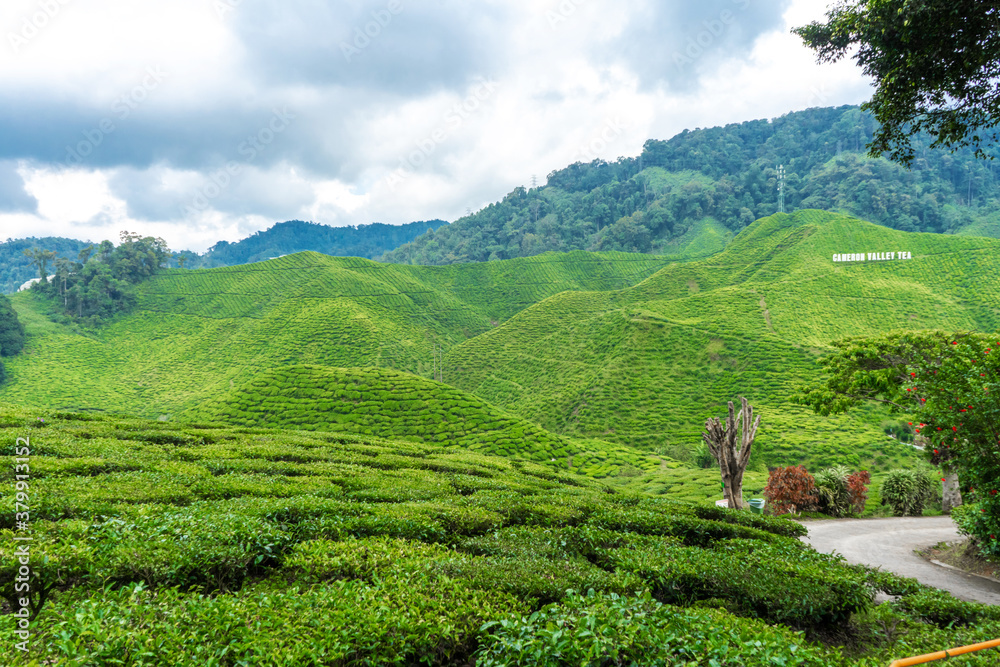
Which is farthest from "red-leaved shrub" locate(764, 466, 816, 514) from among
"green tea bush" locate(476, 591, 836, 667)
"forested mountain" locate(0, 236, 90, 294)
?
"forested mountain" locate(0, 236, 90, 294)

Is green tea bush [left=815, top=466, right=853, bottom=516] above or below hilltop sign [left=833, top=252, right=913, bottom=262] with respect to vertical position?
below

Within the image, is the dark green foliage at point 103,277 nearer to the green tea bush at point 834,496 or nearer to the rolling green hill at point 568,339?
the rolling green hill at point 568,339

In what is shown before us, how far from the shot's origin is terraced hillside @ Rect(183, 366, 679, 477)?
31.0 meters

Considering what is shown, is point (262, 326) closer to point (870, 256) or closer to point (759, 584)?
point (759, 584)

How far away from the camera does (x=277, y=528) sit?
596cm

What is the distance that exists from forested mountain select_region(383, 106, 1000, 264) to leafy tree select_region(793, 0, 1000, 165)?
359 feet

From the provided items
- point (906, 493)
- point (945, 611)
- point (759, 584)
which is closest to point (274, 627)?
point (759, 584)

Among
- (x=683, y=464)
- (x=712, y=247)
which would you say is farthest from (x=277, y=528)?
(x=712, y=247)

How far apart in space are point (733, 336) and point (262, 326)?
5754 centimetres

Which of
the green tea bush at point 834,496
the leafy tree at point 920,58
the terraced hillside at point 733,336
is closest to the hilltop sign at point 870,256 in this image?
the terraced hillside at point 733,336

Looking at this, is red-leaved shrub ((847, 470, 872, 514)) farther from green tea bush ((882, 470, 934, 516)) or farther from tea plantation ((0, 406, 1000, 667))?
tea plantation ((0, 406, 1000, 667))

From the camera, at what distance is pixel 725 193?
→ 4887 inches

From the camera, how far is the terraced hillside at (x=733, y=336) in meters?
39.2

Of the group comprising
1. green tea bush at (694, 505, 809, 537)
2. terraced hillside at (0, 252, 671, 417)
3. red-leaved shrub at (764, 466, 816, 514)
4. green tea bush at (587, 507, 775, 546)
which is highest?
terraced hillside at (0, 252, 671, 417)
